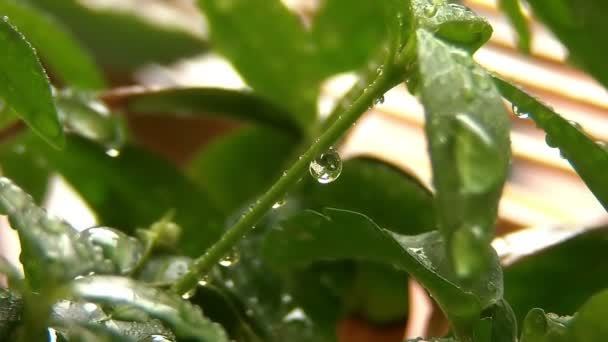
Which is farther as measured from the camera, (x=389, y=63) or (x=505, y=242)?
(x=505, y=242)

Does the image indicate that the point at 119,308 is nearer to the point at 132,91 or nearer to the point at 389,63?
the point at 389,63

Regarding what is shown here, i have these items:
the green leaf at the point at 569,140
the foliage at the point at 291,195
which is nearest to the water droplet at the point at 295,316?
the foliage at the point at 291,195

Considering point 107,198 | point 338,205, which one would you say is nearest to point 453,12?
point 338,205

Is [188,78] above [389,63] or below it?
above

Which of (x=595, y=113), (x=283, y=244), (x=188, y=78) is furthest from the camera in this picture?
(x=188, y=78)

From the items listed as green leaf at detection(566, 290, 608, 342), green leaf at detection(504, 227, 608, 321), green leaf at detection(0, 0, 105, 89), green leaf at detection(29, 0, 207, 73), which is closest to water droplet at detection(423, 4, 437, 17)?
green leaf at detection(566, 290, 608, 342)

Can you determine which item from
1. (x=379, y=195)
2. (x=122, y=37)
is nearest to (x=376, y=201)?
(x=379, y=195)

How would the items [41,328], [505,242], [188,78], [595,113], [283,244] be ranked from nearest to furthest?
[41,328], [283,244], [505,242], [595,113], [188,78]

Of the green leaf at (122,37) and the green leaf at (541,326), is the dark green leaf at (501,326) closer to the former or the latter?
the green leaf at (541,326)
